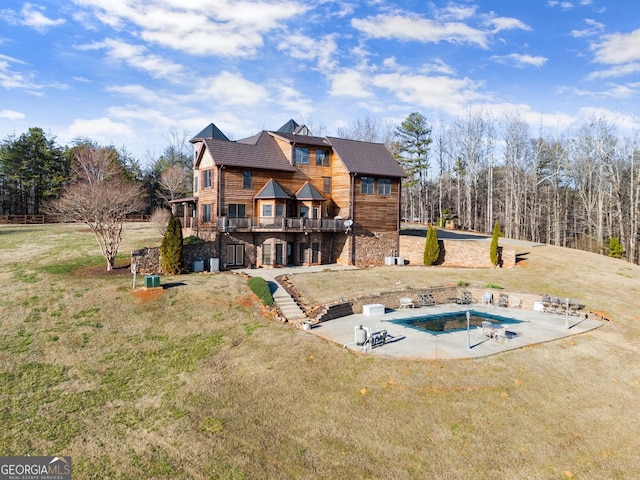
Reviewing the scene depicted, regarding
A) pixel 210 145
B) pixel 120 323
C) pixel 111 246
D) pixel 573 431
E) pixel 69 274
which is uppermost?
pixel 210 145

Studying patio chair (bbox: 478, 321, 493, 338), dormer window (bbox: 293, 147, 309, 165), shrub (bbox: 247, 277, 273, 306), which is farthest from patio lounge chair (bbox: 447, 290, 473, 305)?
dormer window (bbox: 293, 147, 309, 165)

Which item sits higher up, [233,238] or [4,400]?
[233,238]

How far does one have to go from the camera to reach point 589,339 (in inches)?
725

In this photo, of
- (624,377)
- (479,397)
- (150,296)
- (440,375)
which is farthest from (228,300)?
(624,377)

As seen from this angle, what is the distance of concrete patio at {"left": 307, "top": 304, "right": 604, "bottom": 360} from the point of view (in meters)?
16.3

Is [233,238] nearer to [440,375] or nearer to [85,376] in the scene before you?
[85,376]

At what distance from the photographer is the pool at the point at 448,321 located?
20.0 m

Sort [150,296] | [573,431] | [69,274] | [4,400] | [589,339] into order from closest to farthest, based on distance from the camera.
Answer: [573,431] → [4,400] → [589,339] → [150,296] → [69,274]

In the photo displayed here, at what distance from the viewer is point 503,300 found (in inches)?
964

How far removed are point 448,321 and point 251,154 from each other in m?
19.5

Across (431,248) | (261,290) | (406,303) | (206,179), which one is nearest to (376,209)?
(431,248)

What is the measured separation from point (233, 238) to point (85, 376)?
53.4 ft

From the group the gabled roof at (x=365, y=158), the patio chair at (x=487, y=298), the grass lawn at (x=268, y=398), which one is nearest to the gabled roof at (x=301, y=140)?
the gabled roof at (x=365, y=158)
